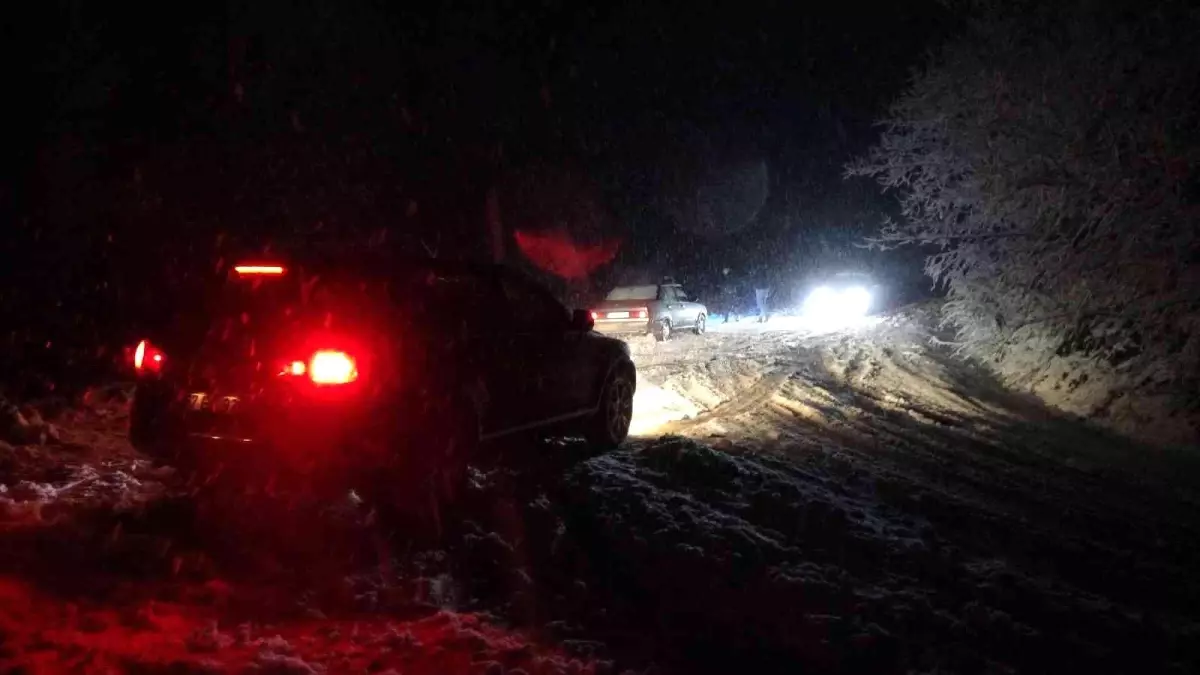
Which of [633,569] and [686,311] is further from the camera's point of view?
[686,311]

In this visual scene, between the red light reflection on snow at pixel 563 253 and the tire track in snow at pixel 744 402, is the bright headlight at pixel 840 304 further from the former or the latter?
the tire track in snow at pixel 744 402

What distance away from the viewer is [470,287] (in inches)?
266

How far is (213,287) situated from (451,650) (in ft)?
9.92

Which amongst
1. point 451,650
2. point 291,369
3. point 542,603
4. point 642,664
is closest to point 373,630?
point 451,650

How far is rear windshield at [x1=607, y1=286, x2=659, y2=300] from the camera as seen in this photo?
21.8m

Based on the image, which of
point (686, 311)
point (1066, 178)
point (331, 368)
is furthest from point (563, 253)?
point (331, 368)

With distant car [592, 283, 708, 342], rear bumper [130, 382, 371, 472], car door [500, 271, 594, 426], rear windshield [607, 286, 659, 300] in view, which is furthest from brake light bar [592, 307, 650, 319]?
rear bumper [130, 382, 371, 472]

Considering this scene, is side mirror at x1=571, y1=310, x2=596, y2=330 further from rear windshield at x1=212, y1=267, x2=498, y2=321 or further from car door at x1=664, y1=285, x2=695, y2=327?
car door at x1=664, y1=285, x2=695, y2=327

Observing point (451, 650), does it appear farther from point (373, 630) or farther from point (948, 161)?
point (948, 161)

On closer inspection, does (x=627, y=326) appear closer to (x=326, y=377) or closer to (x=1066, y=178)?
(x=1066, y=178)

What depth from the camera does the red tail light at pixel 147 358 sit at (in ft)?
18.6

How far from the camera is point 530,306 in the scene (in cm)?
737

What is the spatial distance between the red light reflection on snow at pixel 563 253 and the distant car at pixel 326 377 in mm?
22683

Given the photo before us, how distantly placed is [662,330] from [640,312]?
0.86 m
